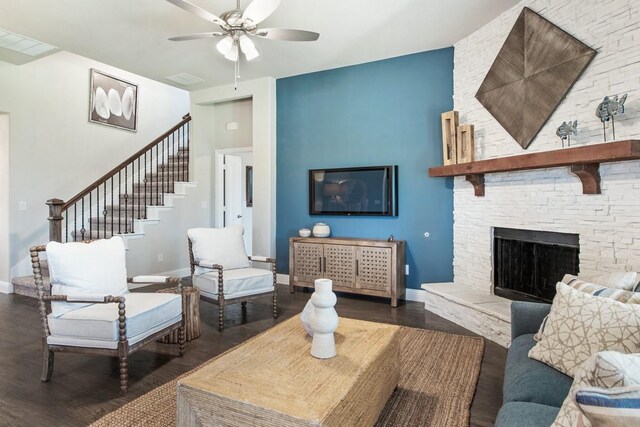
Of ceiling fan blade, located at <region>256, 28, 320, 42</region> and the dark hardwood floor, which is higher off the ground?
ceiling fan blade, located at <region>256, 28, 320, 42</region>

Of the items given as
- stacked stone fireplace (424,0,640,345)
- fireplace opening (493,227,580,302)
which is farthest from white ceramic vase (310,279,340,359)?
fireplace opening (493,227,580,302)

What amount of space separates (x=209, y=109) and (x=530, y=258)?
17.4 ft

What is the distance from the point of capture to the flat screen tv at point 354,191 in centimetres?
459

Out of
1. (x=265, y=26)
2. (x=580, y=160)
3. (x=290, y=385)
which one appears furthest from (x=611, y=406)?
(x=265, y=26)

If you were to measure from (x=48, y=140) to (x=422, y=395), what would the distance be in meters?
5.81

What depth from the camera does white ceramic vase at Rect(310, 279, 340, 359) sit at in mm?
1748

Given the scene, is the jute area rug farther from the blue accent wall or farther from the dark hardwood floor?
the blue accent wall

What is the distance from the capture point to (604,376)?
0.94 m

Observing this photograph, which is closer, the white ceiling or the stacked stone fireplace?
the stacked stone fireplace

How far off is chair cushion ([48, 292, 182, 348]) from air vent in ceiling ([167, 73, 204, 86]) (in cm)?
385

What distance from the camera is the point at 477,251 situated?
3.93 meters

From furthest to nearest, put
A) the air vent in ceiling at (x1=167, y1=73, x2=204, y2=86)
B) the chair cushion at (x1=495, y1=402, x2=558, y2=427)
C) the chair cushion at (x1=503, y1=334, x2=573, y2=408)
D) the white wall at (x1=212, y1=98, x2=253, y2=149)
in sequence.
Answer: the white wall at (x1=212, y1=98, x2=253, y2=149) < the air vent in ceiling at (x1=167, y1=73, x2=204, y2=86) < the chair cushion at (x1=503, y1=334, x2=573, y2=408) < the chair cushion at (x1=495, y1=402, x2=558, y2=427)

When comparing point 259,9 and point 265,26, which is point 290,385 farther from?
point 265,26

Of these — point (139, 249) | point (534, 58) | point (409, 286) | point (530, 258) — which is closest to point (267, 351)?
point (530, 258)
